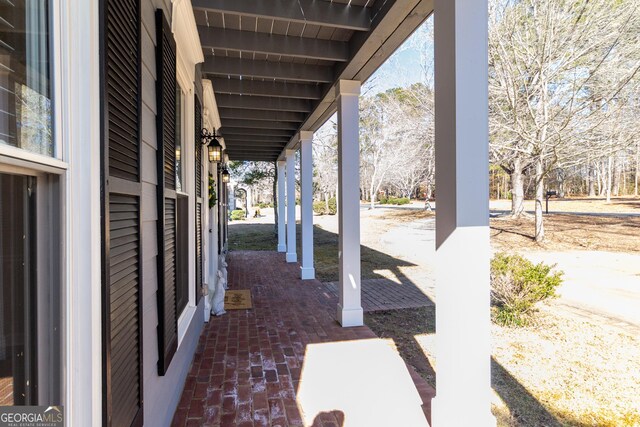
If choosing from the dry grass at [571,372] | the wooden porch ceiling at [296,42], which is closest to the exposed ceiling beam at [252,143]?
the wooden porch ceiling at [296,42]

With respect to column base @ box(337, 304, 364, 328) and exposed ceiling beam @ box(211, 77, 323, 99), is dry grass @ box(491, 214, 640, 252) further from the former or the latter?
exposed ceiling beam @ box(211, 77, 323, 99)

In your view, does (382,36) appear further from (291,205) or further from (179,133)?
(291,205)

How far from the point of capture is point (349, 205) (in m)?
4.05

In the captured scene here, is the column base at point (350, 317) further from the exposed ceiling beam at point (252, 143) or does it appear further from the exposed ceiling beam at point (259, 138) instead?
the exposed ceiling beam at point (252, 143)

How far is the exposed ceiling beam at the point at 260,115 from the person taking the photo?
18.8ft

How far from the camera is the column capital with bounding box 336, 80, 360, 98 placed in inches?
155

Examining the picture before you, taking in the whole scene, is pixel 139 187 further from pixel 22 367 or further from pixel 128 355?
pixel 22 367

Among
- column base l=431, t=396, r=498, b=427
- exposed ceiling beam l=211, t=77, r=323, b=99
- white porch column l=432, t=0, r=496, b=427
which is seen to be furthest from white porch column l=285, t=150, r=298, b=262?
column base l=431, t=396, r=498, b=427

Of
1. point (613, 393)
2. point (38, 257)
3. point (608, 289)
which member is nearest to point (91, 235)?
point (38, 257)

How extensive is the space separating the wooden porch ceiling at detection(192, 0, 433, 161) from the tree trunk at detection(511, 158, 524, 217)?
387 inches

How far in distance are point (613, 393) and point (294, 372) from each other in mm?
2558
